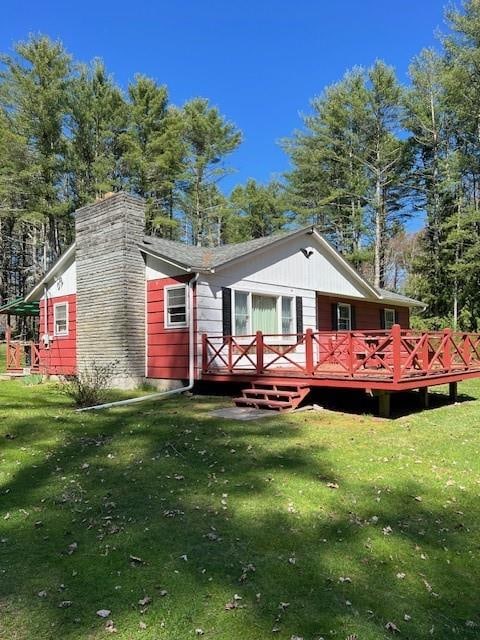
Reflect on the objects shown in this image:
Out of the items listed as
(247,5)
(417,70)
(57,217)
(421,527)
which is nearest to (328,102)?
(417,70)

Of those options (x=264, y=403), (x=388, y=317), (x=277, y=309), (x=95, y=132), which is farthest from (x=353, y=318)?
(x=95, y=132)

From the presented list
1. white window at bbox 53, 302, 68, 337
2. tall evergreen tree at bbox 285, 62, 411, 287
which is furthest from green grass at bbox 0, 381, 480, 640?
tall evergreen tree at bbox 285, 62, 411, 287

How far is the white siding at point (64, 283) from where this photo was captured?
15.1 metres

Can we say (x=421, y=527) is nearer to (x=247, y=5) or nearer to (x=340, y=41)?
(x=247, y=5)

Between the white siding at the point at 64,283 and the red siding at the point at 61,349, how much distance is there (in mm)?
165

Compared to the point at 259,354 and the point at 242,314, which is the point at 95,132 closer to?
the point at 242,314

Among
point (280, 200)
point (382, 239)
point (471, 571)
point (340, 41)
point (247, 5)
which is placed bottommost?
point (471, 571)

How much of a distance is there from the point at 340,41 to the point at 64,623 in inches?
932

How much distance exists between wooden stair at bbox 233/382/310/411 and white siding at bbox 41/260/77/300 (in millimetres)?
7278

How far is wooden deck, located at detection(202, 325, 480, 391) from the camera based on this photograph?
8836 mm

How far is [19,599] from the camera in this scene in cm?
310

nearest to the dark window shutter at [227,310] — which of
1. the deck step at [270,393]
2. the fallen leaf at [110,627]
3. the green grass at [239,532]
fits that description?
the deck step at [270,393]

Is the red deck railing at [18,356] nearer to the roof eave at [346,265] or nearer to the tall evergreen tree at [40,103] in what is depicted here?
the tall evergreen tree at [40,103]

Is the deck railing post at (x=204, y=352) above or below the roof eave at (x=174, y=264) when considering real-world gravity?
below
